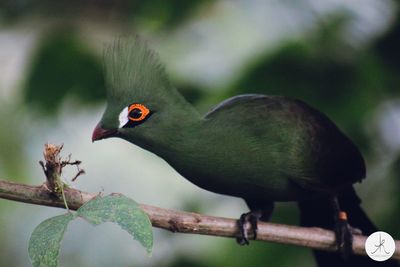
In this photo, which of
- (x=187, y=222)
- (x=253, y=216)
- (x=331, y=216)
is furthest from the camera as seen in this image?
(x=331, y=216)

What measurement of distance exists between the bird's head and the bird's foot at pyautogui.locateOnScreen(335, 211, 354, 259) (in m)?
0.69

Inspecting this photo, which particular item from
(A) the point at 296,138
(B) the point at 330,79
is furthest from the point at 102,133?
(B) the point at 330,79

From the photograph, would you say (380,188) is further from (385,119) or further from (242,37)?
(242,37)

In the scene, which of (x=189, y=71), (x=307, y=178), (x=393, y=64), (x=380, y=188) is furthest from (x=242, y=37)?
(x=307, y=178)

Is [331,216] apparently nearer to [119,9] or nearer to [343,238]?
[343,238]

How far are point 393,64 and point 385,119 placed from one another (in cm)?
24

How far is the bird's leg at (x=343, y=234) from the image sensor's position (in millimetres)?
2641

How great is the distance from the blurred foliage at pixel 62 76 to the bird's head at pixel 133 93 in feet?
3.56

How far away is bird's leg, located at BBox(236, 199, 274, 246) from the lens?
2695 mm

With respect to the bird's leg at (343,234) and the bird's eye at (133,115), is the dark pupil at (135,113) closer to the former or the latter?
the bird's eye at (133,115)

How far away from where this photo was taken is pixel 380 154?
354 cm

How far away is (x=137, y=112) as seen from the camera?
8.04 feet

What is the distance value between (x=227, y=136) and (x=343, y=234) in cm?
51

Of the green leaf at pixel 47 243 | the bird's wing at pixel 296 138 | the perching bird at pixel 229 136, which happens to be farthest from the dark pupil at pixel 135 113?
the green leaf at pixel 47 243
